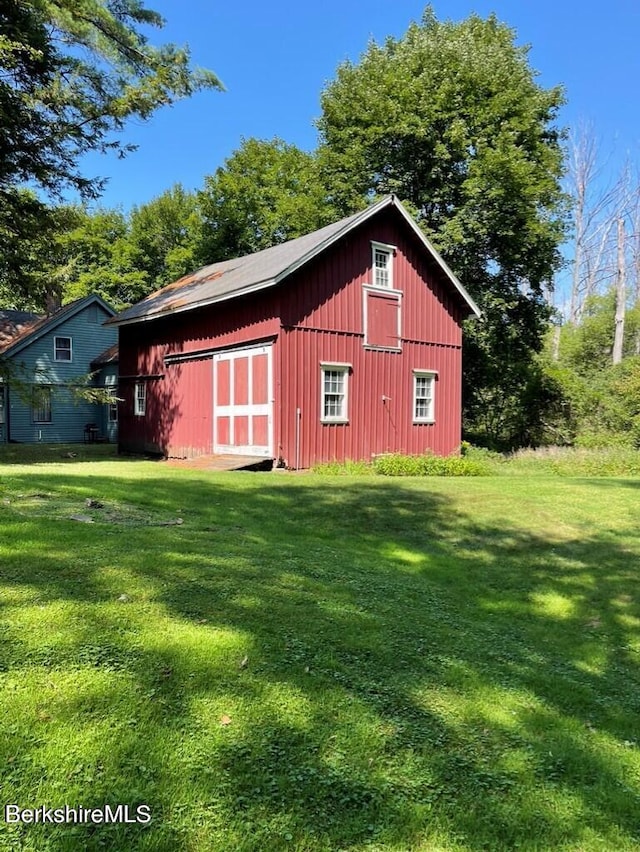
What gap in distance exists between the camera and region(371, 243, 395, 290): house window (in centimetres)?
1677

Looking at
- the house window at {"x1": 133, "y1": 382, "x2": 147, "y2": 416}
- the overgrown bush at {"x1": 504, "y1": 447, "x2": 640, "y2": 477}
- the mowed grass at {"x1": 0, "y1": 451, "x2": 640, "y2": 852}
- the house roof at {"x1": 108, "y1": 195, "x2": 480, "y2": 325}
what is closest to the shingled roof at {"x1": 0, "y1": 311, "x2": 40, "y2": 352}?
the house window at {"x1": 133, "y1": 382, "x2": 147, "y2": 416}

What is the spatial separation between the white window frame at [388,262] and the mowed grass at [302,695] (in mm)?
11740

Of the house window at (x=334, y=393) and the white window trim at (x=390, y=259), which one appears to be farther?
the white window trim at (x=390, y=259)

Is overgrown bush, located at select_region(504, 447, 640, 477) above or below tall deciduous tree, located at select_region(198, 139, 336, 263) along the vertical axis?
below

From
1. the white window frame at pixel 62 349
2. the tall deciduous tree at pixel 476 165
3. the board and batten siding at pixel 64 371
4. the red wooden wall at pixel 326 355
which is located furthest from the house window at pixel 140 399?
the tall deciduous tree at pixel 476 165

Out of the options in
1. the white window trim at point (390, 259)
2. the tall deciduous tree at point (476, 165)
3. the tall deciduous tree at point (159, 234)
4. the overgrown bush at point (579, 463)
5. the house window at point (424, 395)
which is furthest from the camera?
the tall deciduous tree at point (159, 234)

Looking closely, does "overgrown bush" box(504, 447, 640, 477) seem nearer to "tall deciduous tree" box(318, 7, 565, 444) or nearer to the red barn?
the red barn

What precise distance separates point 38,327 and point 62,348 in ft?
4.87

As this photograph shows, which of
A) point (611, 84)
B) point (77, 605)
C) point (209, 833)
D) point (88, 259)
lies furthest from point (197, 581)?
point (88, 259)

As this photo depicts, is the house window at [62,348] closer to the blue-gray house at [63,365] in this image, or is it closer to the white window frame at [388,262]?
the blue-gray house at [63,365]

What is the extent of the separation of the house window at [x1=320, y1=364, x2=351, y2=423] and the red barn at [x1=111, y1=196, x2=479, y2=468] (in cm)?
3

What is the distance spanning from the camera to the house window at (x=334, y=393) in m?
15.6

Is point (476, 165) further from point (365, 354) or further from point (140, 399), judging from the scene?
point (140, 399)

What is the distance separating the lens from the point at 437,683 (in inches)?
133
